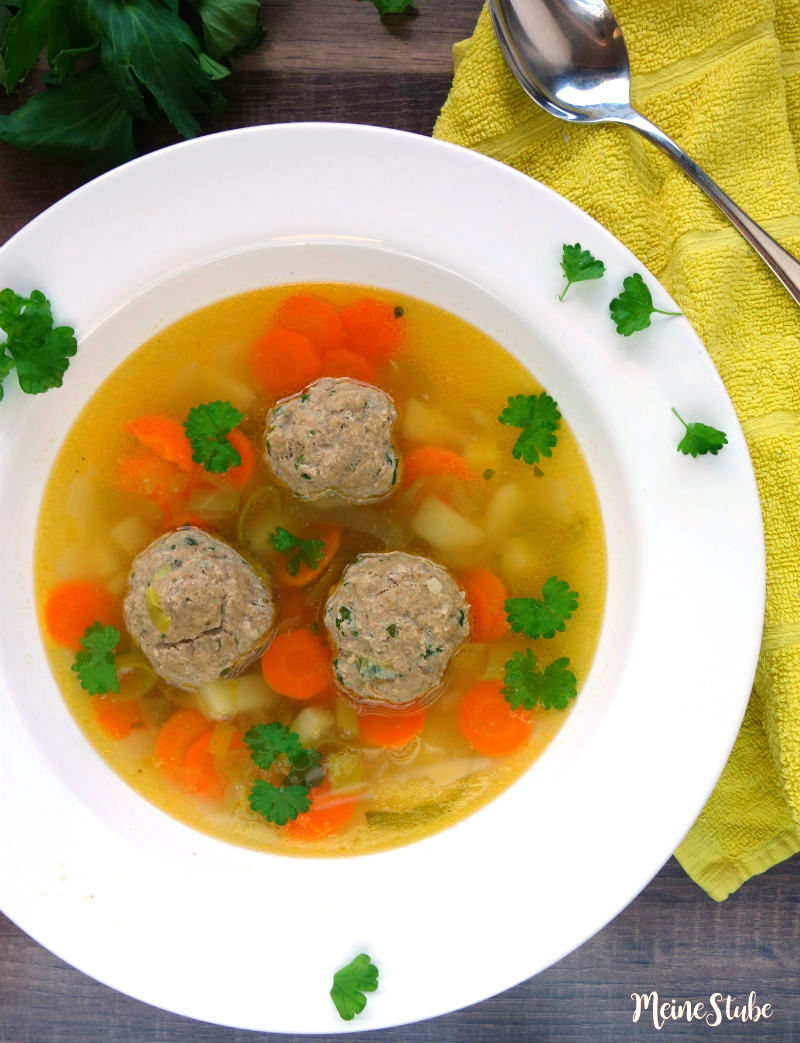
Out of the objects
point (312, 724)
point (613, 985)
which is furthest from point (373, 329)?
point (613, 985)

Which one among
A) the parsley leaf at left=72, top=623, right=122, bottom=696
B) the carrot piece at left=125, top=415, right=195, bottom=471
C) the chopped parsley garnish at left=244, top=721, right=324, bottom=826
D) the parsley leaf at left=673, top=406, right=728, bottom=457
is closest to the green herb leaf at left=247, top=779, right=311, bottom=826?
the chopped parsley garnish at left=244, top=721, right=324, bottom=826

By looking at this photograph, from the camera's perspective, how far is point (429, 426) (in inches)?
76.2

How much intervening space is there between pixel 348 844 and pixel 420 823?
0.58ft

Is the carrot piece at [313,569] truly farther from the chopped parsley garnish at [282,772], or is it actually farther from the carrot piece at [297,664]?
the chopped parsley garnish at [282,772]

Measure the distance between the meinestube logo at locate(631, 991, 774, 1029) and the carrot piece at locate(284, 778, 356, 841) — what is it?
3.06 ft

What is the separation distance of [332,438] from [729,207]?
103 centimetres

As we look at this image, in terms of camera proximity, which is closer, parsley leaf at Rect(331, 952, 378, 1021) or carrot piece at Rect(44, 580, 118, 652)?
parsley leaf at Rect(331, 952, 378, 1021)

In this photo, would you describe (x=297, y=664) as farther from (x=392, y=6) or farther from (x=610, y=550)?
(x=392, y=6)

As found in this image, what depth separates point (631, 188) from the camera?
1807 millimetres

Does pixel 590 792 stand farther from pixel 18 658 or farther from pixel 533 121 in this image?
pixel 533 121

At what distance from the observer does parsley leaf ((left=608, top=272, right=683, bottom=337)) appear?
161 cm

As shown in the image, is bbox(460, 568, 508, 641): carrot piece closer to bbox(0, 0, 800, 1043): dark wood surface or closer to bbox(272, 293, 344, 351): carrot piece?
bbox(272, 293, 344, 351): carrot piece

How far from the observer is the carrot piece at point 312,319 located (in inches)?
73.5

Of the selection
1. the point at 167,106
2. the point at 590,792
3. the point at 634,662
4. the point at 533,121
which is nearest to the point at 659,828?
the point at 590,792
